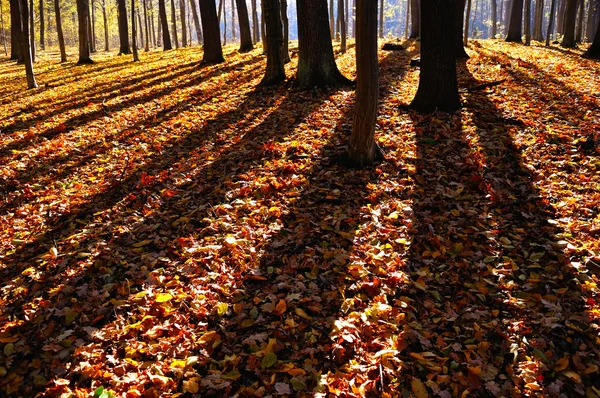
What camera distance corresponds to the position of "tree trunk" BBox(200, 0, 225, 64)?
15078mm

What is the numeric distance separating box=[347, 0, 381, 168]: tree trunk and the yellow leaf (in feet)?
11.9

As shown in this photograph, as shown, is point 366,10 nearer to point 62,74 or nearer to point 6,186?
point 6,186

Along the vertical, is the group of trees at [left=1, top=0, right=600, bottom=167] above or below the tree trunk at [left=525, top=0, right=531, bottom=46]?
below

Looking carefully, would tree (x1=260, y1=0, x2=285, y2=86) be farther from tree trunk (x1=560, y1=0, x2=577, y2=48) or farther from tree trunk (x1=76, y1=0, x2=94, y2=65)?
tree trunk (x1=560, y1=0, x2=577, y2=48)

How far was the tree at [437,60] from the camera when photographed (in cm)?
770

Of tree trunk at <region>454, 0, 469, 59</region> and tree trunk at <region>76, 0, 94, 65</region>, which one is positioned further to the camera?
tree trunk at <region>76, 0, 94, 65</region>

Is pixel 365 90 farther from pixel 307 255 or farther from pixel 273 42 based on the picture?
pixel 273 42

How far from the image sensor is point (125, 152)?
7820 mm

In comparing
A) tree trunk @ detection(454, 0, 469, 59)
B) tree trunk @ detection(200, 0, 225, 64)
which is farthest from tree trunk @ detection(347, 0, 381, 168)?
tree trunk @ detection(200, 0, 225, 64)

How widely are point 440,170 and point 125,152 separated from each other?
5.87 m

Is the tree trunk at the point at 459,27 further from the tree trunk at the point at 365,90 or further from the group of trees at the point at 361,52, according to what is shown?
the tree trunk at the point at 365,90

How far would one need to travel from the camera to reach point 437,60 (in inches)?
316

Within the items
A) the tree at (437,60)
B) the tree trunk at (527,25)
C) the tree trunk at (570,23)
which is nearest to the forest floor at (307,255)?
the tree at (437,60)

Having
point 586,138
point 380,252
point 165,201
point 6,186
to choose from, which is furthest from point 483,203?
point 6,186
